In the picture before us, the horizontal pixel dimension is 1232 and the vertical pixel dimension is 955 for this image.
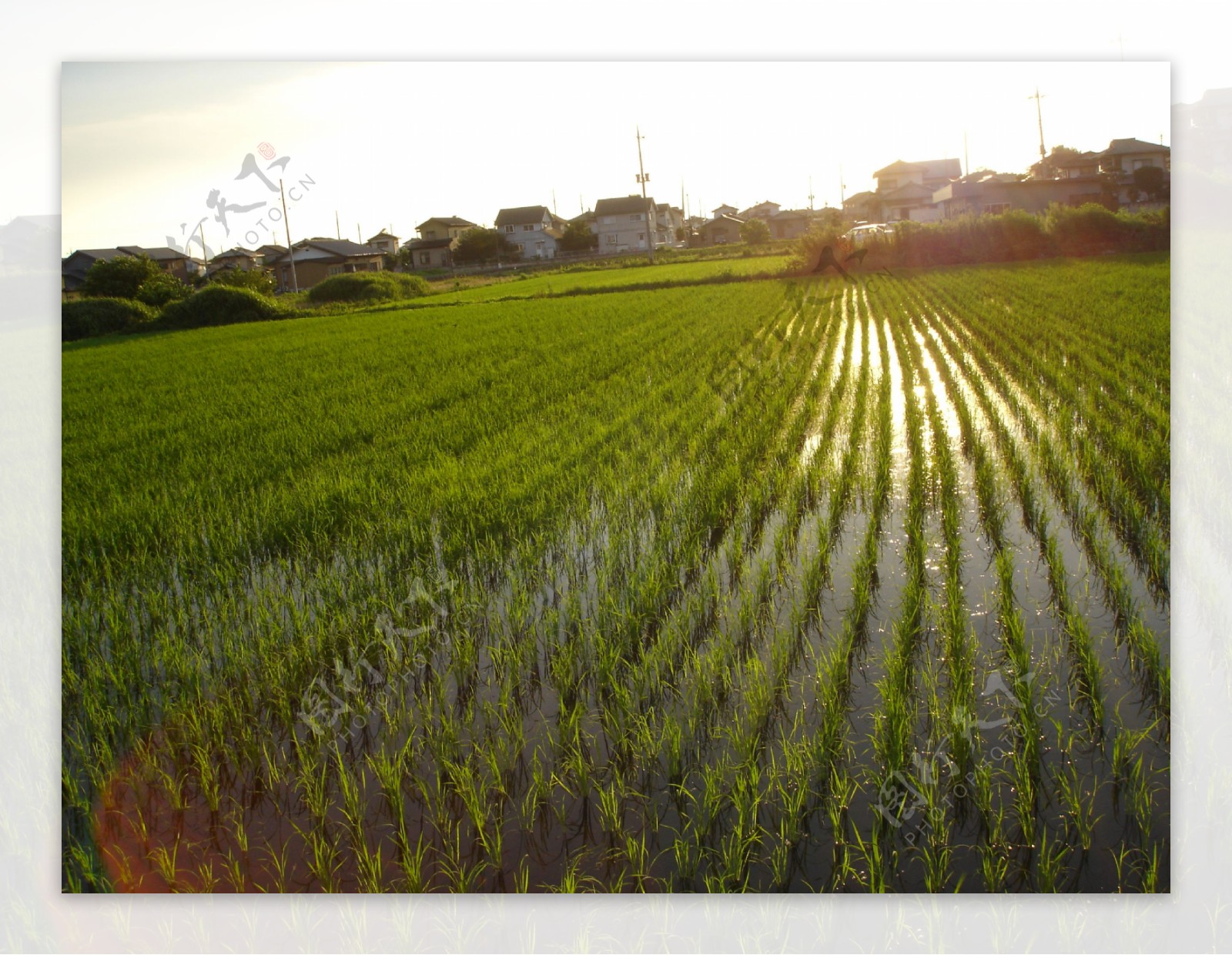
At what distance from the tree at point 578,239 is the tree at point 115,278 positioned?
1.62 metres

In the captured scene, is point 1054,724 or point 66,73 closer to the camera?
point 1054,724

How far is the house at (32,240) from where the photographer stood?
3.18m

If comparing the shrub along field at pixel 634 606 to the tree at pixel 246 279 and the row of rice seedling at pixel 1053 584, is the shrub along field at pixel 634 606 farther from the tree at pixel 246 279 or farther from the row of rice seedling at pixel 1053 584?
the tree at pixel 246 279

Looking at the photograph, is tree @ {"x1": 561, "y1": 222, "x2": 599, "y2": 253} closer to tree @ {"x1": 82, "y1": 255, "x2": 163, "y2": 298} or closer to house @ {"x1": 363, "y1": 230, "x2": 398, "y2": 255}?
house @ {"x1": 363, "y1": 230, "x2": 398, "y2": 255}

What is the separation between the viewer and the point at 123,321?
3295 mm

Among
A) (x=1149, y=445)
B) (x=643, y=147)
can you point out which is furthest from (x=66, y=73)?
(x=1149, y=445)

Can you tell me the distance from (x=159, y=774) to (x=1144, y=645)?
3.08 meters

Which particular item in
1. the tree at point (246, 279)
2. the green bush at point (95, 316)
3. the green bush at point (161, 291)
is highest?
the tree at point (246, 279)

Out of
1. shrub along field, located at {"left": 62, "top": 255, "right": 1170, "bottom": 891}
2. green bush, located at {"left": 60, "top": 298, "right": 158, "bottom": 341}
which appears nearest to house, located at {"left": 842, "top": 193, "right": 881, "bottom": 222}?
shrub along field, located at {"left": 62, "top": 255, "right": 1170, "bottom": 891}

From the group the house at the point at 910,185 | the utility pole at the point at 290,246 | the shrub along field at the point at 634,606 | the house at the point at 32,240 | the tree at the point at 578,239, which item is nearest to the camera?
the shrub along field at the point at 634,606

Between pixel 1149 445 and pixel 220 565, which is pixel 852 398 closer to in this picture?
pixel 1149 445

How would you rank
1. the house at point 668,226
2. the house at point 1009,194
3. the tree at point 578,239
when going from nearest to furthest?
the house at point 1009,194
the house at point 668,226
the tree at point 578,239

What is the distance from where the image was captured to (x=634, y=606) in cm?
319

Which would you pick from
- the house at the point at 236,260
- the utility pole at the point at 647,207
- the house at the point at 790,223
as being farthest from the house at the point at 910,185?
the house at the point at 236,260
